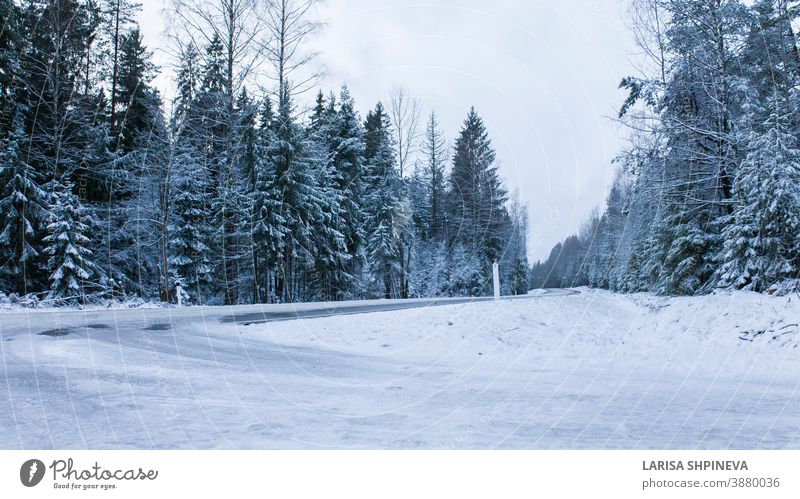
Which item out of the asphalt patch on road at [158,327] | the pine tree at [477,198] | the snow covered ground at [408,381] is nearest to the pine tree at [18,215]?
the snow covered ground at [408,381]

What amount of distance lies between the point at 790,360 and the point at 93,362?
8.86m

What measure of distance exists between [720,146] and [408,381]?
1312 cm

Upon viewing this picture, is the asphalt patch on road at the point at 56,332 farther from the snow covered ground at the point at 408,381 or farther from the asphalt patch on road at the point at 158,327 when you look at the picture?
the asphalt patch on road at the point at 158,327

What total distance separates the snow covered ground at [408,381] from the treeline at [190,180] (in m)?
11.3

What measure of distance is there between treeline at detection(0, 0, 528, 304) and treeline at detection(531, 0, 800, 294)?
1222 centimetres

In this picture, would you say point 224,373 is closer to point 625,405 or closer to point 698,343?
point 625,405

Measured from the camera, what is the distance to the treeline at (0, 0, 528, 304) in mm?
18438

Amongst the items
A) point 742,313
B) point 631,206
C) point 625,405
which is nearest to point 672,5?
point 631,206

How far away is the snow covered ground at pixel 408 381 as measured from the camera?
9.99ft

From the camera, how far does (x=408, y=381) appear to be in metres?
4.76

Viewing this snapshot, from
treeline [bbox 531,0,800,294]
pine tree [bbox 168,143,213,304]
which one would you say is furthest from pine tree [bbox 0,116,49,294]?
treeline [bbox 531,0,800,294]

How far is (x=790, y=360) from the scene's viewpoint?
6.27 metres

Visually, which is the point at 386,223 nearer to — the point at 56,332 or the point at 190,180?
the point at 190,180

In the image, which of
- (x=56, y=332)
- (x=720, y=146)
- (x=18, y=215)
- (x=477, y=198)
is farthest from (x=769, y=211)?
(x=18, y=215)
